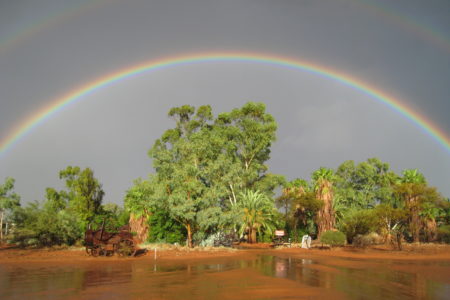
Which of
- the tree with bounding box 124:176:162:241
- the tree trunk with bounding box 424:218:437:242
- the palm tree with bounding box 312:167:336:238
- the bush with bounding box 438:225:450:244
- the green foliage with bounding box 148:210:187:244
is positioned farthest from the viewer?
the tree trunk with bounding box 424:218:437:242

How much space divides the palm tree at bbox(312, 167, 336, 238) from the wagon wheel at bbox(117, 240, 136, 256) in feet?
86.2

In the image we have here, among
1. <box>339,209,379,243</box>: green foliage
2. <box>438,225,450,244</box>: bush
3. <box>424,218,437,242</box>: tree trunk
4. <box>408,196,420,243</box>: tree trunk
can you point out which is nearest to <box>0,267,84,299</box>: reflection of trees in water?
<box>339,209,379,243</box>: green foliage

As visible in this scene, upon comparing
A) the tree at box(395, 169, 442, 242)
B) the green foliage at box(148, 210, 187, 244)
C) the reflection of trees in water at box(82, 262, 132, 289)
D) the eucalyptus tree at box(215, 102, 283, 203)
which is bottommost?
the reflection of trees in water at box(82, 262, 132, 289)

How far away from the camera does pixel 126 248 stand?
26047 millimetres

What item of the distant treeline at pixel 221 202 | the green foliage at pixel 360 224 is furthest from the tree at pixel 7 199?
the green foliage at pixel 360 224

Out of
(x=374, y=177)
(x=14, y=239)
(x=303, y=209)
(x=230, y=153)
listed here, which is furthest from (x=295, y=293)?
(x=374, y=177)

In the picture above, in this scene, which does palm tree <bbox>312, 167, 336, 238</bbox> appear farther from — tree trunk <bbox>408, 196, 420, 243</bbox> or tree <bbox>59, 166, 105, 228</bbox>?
tree <bbox>59, 166, 105, 228</bbox>

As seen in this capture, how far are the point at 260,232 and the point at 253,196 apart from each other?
16.4 feet

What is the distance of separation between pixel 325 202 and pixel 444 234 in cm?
1729

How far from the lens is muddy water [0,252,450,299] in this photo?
1223cm

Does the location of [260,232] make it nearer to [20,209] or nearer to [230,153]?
[230,153]

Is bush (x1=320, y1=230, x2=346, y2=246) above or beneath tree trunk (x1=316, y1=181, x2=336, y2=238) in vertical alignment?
beneath

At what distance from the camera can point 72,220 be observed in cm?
3394

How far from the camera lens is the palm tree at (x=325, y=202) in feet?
148
